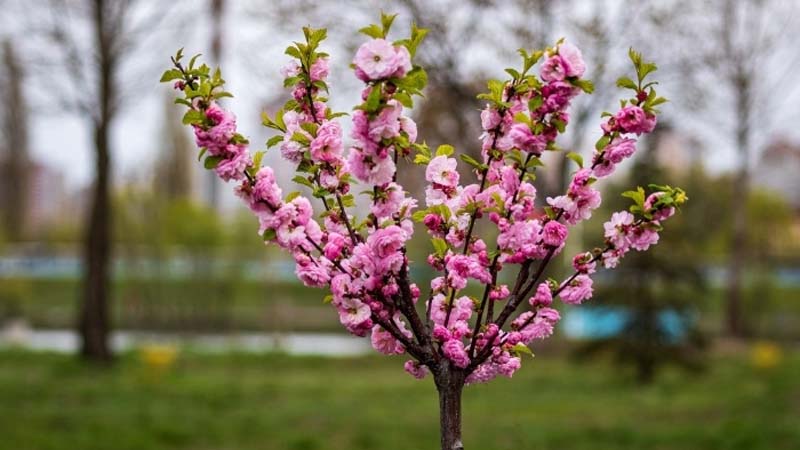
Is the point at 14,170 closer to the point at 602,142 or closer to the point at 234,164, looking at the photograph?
the point at 234,164

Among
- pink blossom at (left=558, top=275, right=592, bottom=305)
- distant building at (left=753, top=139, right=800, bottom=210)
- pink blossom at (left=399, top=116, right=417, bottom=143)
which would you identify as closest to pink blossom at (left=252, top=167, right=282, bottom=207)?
pink blossom at (left=399, top=116, right=417, bottom=143)

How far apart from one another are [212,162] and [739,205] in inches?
850

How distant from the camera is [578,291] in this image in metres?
2.69

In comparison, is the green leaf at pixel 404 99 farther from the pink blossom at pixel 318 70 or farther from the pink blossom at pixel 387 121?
the pink blossom at pixel 318 70

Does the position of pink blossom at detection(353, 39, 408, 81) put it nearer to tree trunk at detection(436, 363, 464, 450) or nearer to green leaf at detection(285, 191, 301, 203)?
green leaf at detection(285, 191, 301, 203)

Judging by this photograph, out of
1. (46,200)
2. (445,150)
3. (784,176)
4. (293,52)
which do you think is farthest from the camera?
(46,200)

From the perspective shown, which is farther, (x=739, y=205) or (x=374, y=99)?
(x=739, y=205)

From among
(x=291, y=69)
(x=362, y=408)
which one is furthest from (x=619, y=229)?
(x=362, y=408)

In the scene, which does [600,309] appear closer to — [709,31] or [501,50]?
[501,50]

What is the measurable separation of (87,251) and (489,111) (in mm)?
13257

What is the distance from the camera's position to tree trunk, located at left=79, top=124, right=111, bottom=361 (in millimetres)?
14312

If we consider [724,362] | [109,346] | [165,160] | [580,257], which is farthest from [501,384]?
[165,160]

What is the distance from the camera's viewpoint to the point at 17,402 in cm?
1086

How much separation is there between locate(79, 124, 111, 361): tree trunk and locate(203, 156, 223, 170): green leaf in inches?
488
